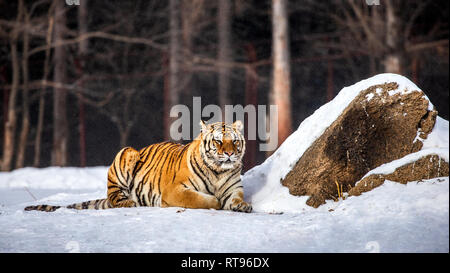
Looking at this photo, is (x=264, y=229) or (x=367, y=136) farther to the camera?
(x=367, y=136)

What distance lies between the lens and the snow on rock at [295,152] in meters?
4.22

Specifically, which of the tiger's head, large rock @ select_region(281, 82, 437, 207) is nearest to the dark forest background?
the tiger's head

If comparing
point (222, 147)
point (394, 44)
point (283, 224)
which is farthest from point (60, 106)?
point (283, 224)

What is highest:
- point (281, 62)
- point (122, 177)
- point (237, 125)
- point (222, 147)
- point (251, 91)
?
point (281, 62)

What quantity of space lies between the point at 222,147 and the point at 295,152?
29.7 inches

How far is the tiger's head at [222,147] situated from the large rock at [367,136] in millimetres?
679

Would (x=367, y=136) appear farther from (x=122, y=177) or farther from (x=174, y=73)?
(x=174, y=73)

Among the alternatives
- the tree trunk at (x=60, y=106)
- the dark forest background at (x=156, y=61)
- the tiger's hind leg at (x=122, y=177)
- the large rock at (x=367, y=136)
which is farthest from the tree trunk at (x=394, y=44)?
the tree trunk at (x=60, y=106)

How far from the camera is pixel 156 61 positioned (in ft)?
49.1

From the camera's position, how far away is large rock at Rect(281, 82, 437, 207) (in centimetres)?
413

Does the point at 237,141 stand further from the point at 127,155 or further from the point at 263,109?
the point at 263,109

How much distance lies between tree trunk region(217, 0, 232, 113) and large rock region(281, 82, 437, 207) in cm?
756

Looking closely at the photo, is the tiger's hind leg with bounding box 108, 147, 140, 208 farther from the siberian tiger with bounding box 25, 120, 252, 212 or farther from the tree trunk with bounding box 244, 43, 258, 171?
the tree trunk with bounding box 244, 43, 258, 171

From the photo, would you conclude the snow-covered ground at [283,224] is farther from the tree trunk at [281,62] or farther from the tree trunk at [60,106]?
the tree trunk at [60,106]
